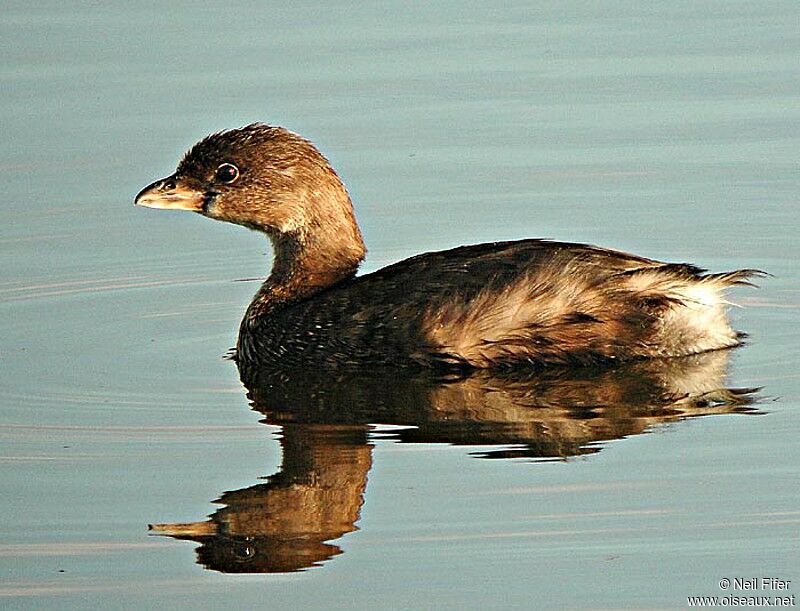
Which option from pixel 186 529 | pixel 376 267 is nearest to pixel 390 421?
pixel 186 529

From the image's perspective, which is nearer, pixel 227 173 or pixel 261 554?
pixel 261 554

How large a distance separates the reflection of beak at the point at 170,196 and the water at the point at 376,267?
0.59 m

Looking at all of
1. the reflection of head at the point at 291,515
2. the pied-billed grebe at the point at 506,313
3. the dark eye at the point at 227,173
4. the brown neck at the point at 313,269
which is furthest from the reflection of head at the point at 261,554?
the dark eye at the point at 227,173

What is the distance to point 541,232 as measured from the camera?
1185 centimetres

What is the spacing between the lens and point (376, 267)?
37.6 ft

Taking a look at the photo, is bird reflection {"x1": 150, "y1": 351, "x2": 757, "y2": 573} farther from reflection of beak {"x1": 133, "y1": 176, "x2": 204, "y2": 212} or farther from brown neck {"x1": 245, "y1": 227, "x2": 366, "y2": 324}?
reflection of beak {"x1": 133, "y1": 176, "x2": 204, "y2": 212}

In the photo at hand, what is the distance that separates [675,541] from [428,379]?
2573mm

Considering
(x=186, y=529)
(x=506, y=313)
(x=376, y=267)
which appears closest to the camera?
(x=186, y=529)

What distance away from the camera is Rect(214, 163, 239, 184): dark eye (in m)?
10.7

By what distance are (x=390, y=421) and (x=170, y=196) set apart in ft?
7.62

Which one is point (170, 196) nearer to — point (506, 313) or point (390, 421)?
point (506, 313)

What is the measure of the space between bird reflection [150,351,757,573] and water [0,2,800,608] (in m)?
0.02

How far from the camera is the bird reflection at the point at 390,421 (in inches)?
299

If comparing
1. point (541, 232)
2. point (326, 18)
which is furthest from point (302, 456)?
point (326, 18)
